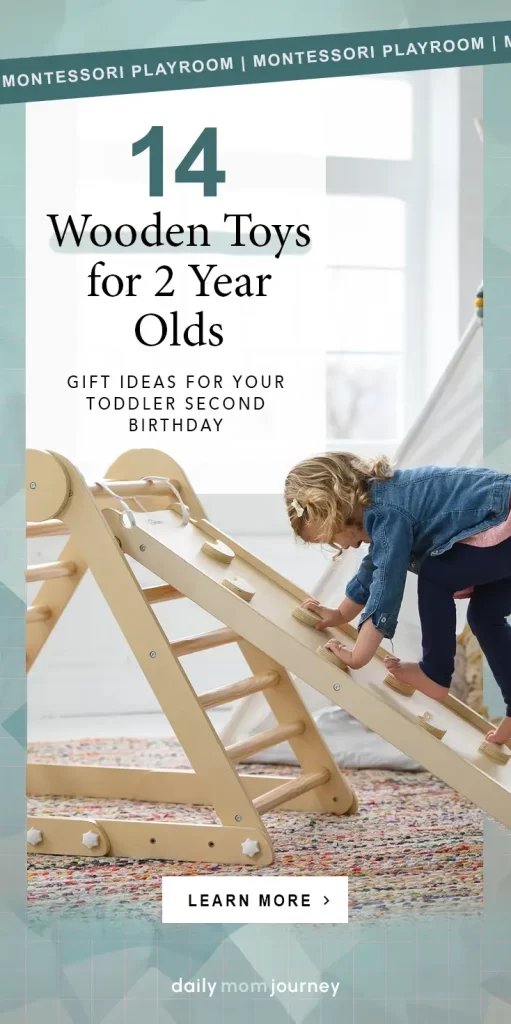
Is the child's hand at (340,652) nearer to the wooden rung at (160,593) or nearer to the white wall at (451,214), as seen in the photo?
the wooden rung at (160,593)

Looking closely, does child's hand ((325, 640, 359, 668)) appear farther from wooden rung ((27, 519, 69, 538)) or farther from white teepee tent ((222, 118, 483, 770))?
white teepee tent ((222, 118, 483, 770))

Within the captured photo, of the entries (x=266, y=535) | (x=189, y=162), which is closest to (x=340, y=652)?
(x=189, y=162)

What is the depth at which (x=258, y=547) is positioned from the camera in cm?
349

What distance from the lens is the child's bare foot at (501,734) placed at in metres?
1.75

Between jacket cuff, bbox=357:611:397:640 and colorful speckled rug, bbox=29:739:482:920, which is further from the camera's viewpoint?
jacket cuff, bbox=357:611:397:640

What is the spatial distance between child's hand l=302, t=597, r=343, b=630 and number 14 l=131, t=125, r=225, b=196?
78 cm

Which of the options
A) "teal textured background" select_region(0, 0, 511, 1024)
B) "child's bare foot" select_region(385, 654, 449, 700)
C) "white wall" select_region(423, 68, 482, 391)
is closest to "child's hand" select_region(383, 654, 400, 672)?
"child's bare foot" select_region(385, 654, 449, 700)

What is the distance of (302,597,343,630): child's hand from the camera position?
1.90 metres

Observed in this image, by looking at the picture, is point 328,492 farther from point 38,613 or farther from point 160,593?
point 38,613

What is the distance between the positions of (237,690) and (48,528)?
468 millimetres

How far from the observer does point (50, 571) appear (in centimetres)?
204

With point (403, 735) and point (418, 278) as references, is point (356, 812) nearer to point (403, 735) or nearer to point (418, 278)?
point (403, 735)

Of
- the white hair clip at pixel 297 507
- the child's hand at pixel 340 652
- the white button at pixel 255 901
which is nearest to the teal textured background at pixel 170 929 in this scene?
the white button at pixel 255 901

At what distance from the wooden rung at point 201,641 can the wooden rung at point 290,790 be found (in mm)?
293
